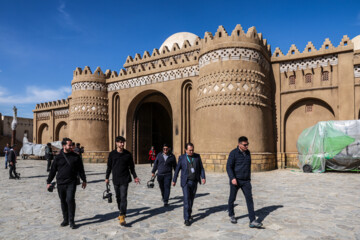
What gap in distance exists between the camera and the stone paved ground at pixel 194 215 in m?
5.07

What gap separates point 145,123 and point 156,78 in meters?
4.67

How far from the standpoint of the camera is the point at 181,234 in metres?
5.08

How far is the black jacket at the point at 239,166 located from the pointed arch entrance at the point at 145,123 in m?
16.3

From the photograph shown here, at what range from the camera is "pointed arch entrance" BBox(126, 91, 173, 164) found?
73.8 ft

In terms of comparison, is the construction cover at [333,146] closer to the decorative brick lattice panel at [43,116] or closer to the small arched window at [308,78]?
the small arched window at [308,78]

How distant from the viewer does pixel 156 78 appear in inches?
814

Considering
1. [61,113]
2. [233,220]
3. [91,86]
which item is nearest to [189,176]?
[233,220]

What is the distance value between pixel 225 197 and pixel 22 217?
17.1 ft

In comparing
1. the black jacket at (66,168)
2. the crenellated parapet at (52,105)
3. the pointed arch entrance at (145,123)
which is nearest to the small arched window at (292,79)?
the pointed arch entrance at (145,123)

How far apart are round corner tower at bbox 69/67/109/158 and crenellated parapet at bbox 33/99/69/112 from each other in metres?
7.31

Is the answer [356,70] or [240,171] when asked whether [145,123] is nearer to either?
[356,70]

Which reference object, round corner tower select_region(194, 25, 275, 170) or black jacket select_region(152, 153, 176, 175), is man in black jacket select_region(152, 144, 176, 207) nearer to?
black jacket select_region(152, 153, 176, 175)

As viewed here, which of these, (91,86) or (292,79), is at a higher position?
(91,86)

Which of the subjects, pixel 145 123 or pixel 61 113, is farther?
pixel 61 113
